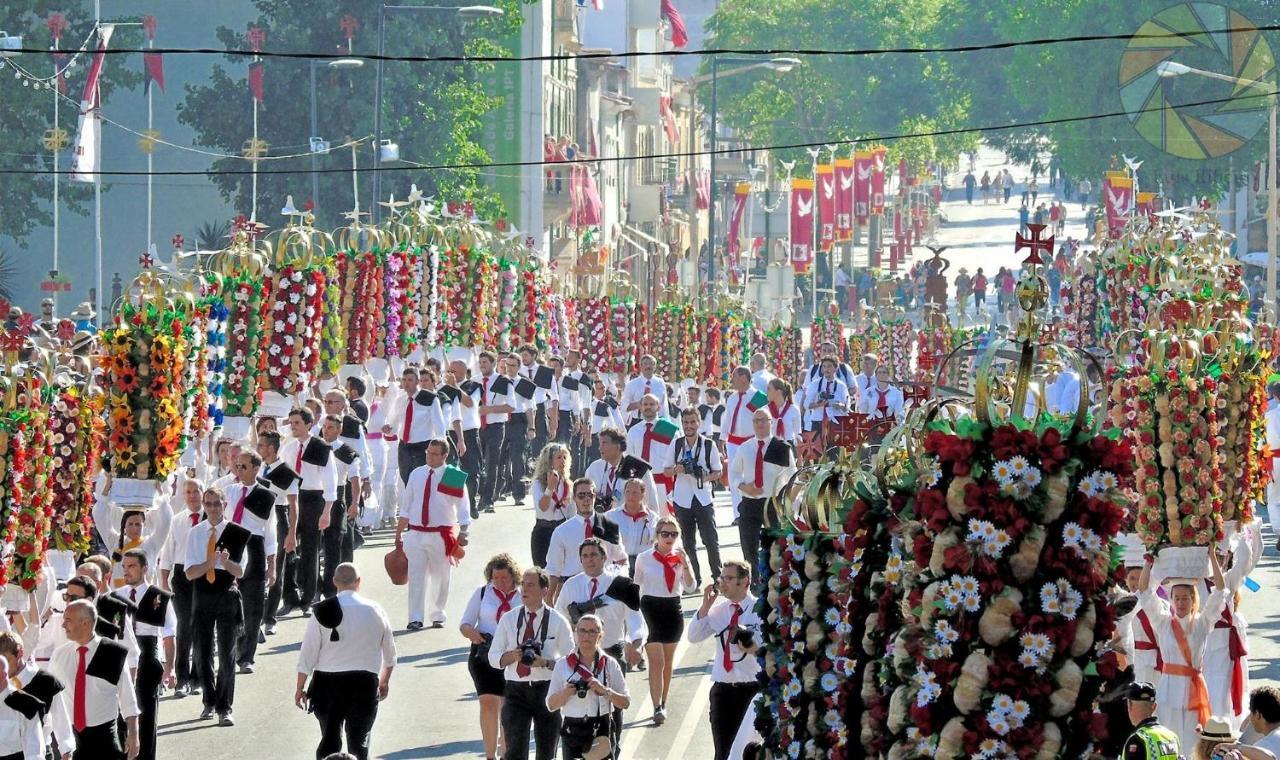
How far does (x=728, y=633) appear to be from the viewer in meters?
14.9

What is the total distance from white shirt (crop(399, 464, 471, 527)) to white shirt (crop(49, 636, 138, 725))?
6459 mm

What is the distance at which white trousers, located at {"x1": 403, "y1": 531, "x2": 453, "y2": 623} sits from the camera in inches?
827

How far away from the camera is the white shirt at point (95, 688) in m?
14.3

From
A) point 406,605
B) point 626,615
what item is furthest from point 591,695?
point 406,605

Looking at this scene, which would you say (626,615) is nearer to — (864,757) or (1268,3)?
(864,757)

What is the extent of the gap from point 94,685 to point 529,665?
7.73ft

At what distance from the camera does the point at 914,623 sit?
10.5 m

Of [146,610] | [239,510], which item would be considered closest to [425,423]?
[239,510]

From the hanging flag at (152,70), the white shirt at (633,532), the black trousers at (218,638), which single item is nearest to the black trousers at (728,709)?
the black trousers at (218,638)

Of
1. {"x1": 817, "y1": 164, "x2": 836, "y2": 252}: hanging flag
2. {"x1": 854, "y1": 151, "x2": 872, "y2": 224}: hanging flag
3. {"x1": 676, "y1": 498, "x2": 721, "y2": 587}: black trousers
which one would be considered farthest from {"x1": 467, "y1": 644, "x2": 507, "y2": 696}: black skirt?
{"x1": 854, "y1": 151, "x2": 872, "y2": 224}: hanging flag

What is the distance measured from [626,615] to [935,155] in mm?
101076

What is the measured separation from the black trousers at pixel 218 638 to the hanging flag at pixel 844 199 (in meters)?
57.3

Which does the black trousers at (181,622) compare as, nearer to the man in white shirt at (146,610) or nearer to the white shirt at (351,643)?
the man in white shirt at (146,610)

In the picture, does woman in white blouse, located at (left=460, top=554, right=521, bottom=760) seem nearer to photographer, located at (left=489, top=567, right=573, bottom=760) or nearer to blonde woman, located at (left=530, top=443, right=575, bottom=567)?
photographer, located at (left=489, top=567, right=573, bottom=760)
